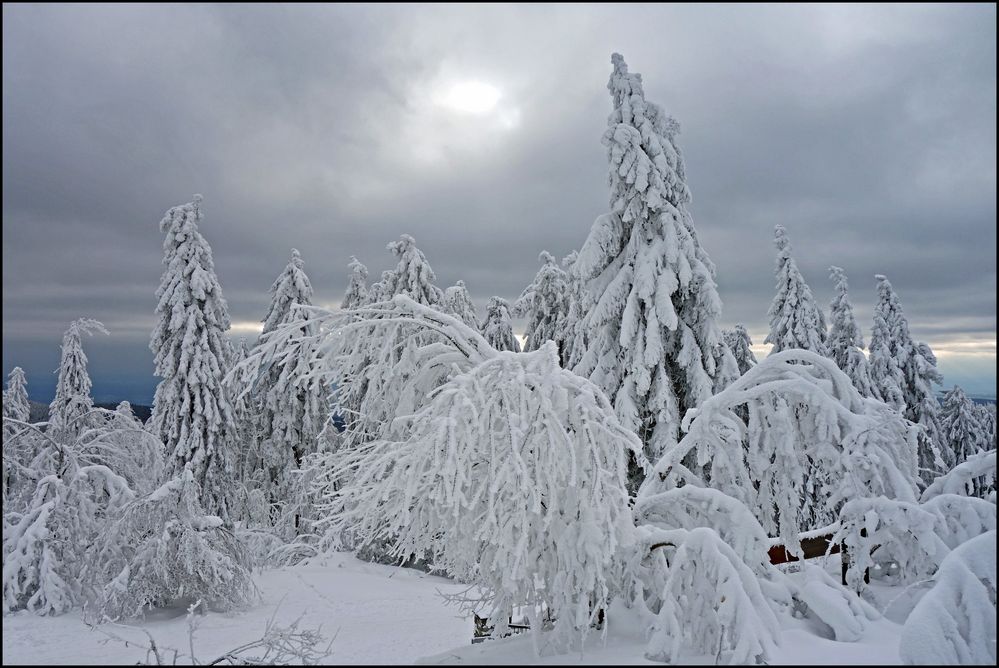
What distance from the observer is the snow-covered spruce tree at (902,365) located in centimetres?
2214

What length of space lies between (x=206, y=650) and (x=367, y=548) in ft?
34.8

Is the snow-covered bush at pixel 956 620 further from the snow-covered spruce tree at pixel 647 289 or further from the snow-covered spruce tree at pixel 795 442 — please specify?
the snow-covered spruce tree at pixel 647 289

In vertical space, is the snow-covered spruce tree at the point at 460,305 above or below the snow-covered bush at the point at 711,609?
above

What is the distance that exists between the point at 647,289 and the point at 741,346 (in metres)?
16.3

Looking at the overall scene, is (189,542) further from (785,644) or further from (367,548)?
(785,644)

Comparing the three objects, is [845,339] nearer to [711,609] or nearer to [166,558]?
[711,609]

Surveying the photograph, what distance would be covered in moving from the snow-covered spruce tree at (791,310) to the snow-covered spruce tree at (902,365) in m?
2.30

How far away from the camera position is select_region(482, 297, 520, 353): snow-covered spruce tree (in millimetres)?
24547

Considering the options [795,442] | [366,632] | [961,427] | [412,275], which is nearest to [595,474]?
[795,442]

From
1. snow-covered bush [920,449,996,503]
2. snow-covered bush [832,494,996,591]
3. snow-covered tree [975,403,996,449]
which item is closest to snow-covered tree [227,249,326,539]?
snow-covered bush [832,494,996,591]

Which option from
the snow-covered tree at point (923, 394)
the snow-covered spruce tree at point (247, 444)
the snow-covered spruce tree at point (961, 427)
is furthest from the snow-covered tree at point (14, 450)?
the snow-covered spruce tree at point (961, 427)

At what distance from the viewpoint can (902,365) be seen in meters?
22.8

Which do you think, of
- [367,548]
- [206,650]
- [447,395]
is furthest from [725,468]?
[367,548]

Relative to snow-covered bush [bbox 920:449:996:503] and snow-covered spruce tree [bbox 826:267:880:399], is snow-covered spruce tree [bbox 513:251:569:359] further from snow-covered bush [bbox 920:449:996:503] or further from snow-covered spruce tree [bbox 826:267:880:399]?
snow-covered bush [bbox 920:449:996:503]
